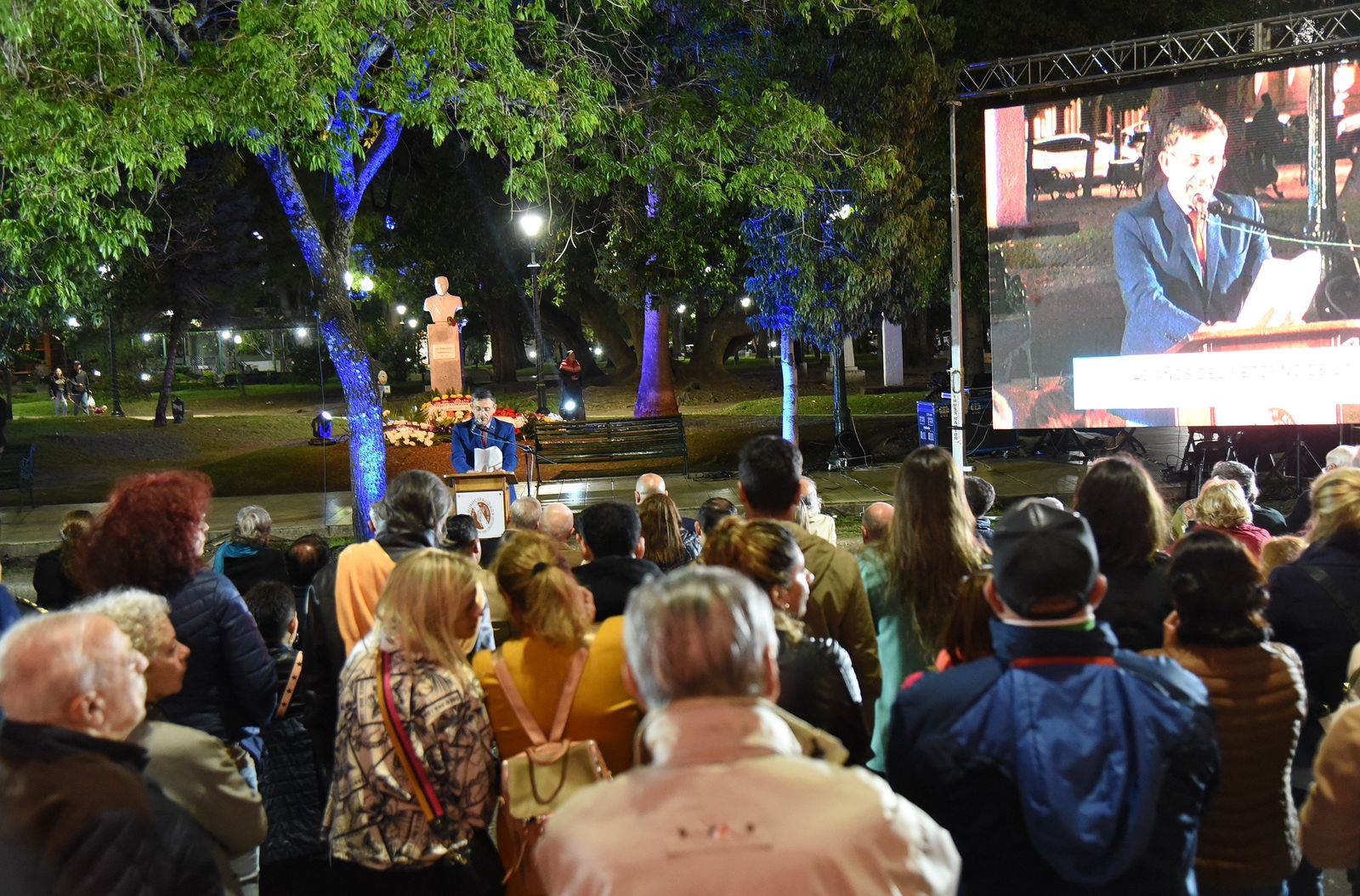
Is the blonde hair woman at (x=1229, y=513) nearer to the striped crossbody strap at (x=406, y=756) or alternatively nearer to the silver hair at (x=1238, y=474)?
the silver hair at (x=1238, y=474)

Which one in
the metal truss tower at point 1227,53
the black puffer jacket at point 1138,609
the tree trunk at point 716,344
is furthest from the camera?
the tree trunk at point 716,344

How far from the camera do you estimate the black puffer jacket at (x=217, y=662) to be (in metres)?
3.82

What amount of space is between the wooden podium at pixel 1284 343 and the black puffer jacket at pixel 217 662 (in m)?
10.4

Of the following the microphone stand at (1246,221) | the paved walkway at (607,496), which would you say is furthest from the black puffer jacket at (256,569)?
the microphone stand at (1246,221)

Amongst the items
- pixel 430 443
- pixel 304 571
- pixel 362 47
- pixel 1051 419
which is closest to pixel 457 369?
pixel 430 443

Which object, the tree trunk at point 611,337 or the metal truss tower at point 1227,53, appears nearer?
the metal truss tower at point 1227,53

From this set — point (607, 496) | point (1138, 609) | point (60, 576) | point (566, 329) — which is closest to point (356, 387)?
point (607, 496)

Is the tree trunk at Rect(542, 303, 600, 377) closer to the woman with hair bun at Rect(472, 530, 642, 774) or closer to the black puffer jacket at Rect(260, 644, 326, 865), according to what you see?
the black puffer jacket at Rect(260, 644, 326, 865)

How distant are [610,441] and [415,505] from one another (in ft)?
41.8

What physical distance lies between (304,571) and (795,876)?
4670mm

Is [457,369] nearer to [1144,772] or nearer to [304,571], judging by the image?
[304,571]

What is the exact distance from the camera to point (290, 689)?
4.73m

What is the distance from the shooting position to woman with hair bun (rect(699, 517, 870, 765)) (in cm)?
318

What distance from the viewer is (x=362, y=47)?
12.1 metres
